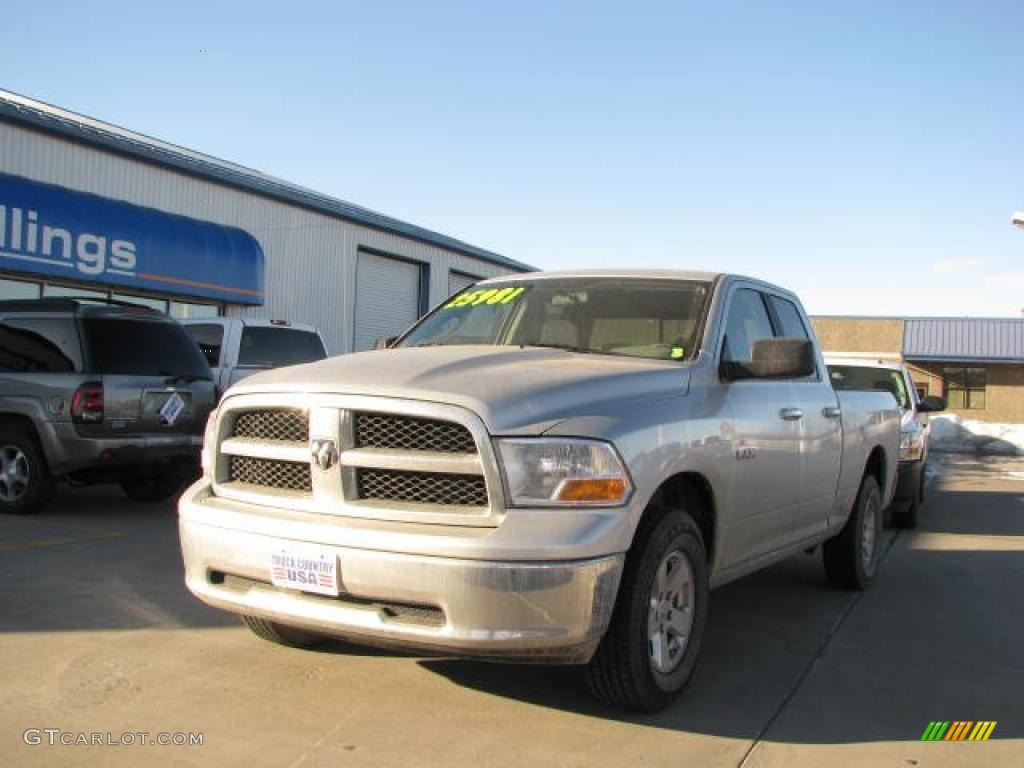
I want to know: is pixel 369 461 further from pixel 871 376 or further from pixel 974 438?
pixel 974 438

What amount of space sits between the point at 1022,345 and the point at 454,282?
24473mm

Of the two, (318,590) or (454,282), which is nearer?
(318,590)

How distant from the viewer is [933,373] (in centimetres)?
4088

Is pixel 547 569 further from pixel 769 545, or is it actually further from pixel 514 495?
pixel 769 545

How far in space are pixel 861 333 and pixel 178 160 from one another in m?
33.0

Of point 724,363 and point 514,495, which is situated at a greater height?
point 724,363

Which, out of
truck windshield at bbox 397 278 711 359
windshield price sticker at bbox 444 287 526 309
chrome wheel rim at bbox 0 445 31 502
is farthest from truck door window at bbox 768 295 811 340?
chrome wheel rim at bbox 0 445 31 502

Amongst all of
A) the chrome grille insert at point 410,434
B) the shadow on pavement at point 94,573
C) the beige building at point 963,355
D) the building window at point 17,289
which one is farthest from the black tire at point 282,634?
the beige building at point 963,355

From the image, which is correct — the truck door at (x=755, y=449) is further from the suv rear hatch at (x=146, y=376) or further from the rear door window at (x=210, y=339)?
the rear door window at (x=210, y=339)

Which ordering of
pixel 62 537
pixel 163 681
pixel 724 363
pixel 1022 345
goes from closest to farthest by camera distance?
pixel 163 681 < pixel 724 363 < pixel 62 537 < pixel 1022 345

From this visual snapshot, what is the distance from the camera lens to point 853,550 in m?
6.57

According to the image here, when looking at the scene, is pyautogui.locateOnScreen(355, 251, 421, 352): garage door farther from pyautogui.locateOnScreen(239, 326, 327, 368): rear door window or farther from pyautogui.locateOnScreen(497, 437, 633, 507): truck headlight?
pyautogui.locateOnScreen(497, 437, 633, 507): truck headlight

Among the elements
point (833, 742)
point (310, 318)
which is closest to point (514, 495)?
point (833, 742)

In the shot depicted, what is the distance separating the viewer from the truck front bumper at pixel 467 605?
3.32 m
